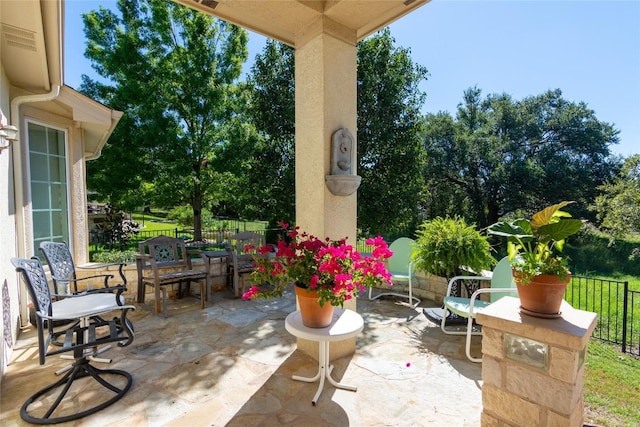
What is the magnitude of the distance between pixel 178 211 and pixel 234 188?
3253 millimetres

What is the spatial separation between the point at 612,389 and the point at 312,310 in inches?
98.1

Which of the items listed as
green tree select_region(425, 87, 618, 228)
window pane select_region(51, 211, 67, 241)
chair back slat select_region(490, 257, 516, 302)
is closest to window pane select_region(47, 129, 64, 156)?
window pane select_region(51, 211, 67, 241)

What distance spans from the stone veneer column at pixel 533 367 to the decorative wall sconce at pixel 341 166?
1420 millimetres

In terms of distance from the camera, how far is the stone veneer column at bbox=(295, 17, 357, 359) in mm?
2660

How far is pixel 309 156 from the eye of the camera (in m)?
2.80

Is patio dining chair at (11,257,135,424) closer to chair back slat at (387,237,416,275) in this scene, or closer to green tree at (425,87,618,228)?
chair back slat at (387,237,416,275)

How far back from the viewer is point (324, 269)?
1.88 meters

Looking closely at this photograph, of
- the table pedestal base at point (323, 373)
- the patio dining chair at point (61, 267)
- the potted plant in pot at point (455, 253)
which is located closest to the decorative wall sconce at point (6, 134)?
the patio dining chair at point (61, 267)

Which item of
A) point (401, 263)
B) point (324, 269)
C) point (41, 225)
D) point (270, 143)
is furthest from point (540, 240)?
point (270, 143)

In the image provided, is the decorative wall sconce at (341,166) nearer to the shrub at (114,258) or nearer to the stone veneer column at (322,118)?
the stone veneer column at (322,118)

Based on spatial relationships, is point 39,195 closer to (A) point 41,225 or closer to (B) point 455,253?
(A) point 41,225

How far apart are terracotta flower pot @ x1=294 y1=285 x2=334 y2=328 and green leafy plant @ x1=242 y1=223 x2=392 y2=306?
0.06 meters

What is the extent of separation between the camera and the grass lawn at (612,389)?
2062mm

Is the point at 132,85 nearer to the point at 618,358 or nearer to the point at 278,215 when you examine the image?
the point at 278,215
